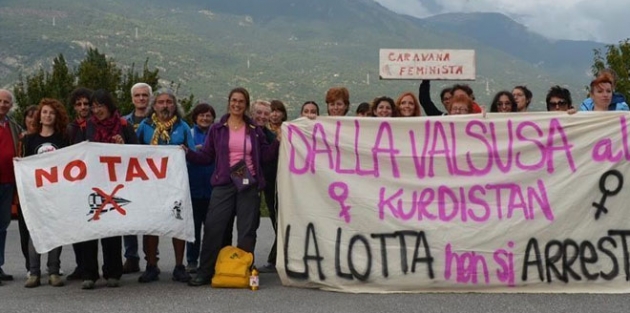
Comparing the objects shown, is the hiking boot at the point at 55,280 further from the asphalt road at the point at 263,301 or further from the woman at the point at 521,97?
the woman at the point at 521,97

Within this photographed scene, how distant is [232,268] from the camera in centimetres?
744

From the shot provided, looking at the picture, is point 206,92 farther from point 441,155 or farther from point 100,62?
point 441,155

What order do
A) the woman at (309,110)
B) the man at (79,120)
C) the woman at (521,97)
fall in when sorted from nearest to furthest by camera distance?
the man at (79,120), the woman at (309,110), the woman at (521,97)

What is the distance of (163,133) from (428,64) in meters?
2.70

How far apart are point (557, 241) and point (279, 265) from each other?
2.53m

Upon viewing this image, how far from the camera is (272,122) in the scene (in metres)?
8.48

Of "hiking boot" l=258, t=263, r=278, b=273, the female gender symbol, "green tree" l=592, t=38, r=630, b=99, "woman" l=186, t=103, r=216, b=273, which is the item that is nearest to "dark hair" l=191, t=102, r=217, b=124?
"woman" l=186, t=103, r=216, b=273

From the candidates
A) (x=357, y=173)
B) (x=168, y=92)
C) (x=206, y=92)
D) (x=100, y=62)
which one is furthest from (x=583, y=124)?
(x=206, y=92)

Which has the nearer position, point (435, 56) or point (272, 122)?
point (435, 56)

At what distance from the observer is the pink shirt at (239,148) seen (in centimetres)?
753

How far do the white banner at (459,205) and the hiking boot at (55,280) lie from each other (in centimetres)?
211

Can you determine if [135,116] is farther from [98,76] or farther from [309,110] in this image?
[98,76]

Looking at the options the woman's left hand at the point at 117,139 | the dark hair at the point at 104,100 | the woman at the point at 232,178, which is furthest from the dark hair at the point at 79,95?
the woman at the point at 232,178

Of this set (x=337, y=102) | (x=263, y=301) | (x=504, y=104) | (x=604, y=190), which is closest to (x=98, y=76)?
(x=337, y=102)
